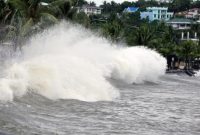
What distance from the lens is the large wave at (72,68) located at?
1847 centimetres

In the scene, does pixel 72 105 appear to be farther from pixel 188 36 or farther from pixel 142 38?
pixel 188 36

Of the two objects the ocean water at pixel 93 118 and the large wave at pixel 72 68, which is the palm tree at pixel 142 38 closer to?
the large wave at pixel 72 68

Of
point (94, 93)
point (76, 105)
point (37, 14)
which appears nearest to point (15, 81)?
point (76, 105)

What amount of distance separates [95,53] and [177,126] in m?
17.8

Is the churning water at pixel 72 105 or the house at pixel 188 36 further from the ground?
the churning water at pixel 72 105

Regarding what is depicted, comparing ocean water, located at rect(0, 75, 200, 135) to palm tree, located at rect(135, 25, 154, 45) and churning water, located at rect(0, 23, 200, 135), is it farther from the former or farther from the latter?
palm tree, located at rect(135, 25, 154, 45)

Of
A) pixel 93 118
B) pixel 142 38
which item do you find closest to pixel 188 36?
Answer: pixel 142 38

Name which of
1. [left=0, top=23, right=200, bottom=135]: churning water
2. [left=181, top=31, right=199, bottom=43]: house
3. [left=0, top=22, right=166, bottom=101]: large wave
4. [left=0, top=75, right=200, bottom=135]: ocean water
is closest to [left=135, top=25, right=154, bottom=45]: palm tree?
[left=0, top=22, right=166, bottom=101]: large wave

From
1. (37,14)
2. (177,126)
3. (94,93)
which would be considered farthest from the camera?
(37,14)

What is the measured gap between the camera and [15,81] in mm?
16906

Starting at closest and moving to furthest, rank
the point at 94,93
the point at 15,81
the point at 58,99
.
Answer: the point at 15,81
the point at 58,99
the point at 94,93

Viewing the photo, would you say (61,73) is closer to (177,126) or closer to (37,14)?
(177,126)

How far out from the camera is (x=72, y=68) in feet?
76.4

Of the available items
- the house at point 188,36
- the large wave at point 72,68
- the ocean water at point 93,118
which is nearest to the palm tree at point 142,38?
the large wave at point 72,68
